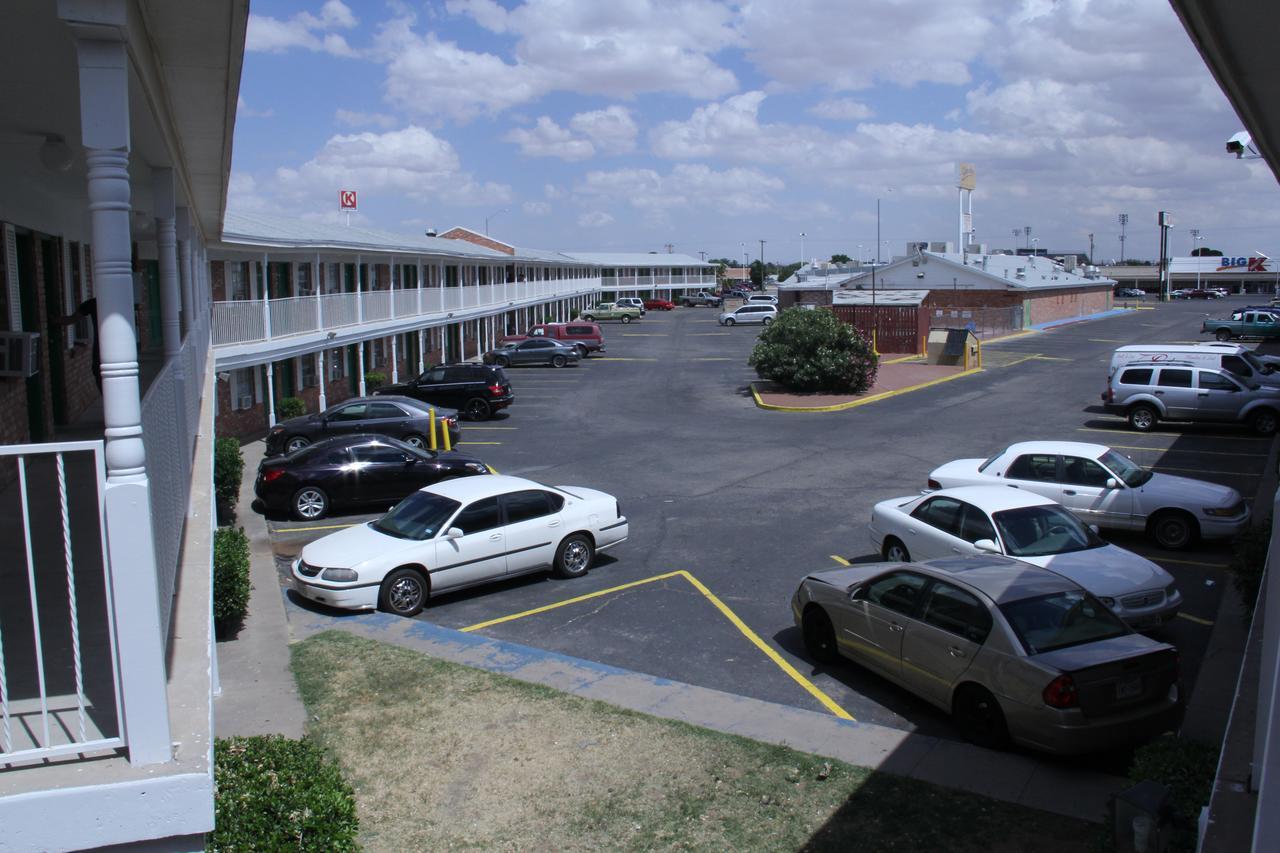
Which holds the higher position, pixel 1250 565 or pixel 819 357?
pixel 819 357

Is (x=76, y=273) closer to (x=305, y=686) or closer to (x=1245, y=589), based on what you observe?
(x=305, y=686)

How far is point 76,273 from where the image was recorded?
15375mm

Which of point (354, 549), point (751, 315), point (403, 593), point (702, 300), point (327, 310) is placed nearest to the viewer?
point (403, 593)

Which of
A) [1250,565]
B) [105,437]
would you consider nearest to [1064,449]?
[1250,565]

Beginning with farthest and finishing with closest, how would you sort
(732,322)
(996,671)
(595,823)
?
(732,322) < (996,671) < (595,823)

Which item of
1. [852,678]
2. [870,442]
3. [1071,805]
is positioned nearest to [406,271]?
[870,442]

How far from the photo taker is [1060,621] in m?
9.21

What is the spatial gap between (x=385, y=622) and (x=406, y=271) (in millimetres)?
29573

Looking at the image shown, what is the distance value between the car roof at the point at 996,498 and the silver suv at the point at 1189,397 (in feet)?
50.6

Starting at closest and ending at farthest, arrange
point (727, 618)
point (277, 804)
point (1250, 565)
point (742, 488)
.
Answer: point (277, 804), point (1250, 565), point (727, 618), point (742, 488)

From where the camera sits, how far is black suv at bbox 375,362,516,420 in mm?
30359

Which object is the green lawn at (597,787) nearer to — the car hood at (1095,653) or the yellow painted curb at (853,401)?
the car hood at (1095,653)

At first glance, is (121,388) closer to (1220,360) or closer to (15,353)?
(15,353)

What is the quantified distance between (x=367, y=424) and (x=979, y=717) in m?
16.9
